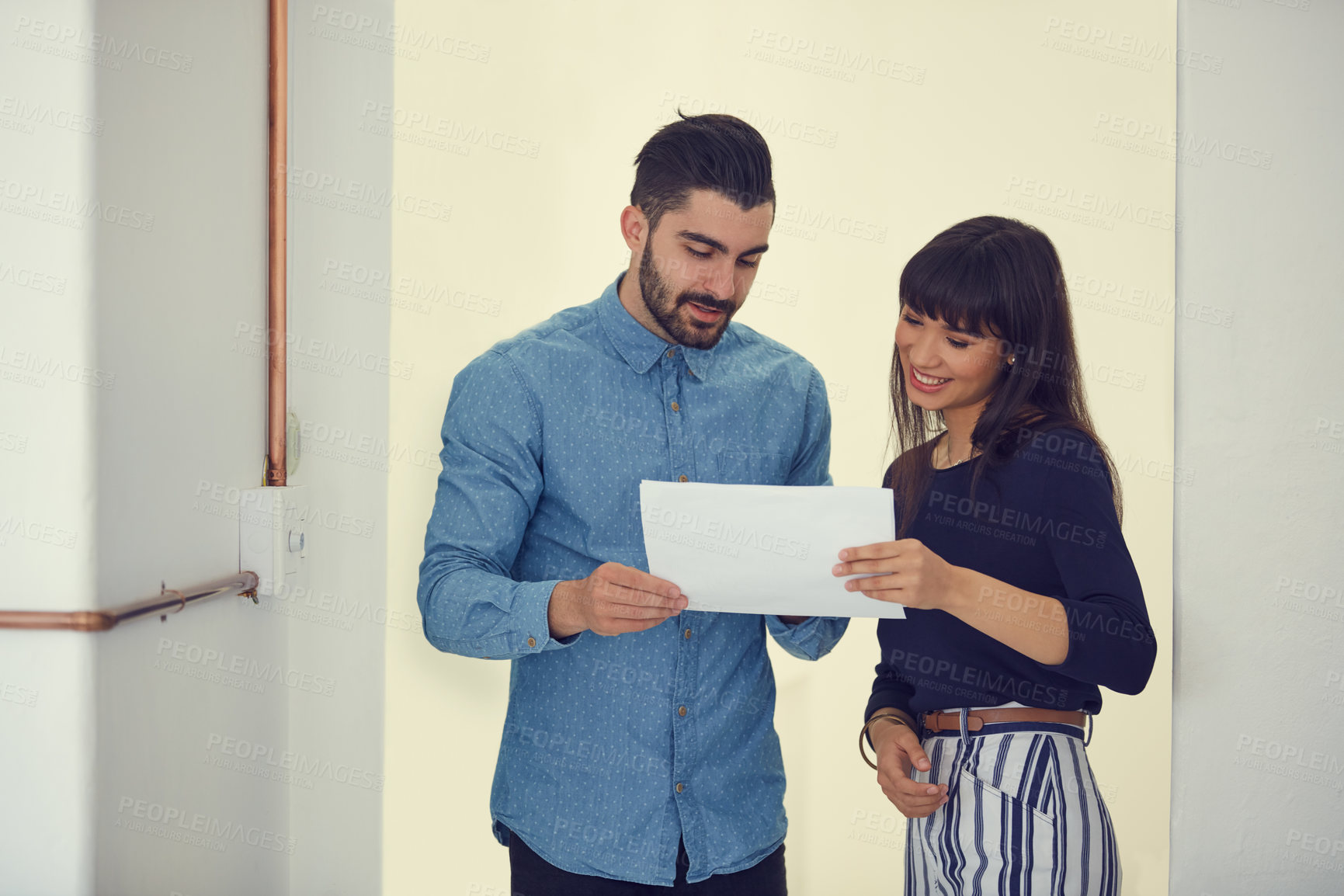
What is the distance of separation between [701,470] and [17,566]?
98 centimetres

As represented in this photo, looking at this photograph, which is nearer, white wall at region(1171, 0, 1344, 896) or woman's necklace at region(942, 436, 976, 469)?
woman's necklace at region(942, 436, 976, 469)

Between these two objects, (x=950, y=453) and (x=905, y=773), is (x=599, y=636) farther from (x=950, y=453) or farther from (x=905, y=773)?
(x=950, y=453)

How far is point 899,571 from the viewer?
122 centimetres

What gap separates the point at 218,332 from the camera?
5.29ft

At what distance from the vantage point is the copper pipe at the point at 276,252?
1778 millimetres

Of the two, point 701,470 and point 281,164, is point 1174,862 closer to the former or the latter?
point 701,470

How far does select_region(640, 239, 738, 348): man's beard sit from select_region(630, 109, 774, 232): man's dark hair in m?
0.11

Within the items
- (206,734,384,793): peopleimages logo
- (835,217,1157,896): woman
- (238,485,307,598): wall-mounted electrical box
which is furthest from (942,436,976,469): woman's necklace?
(206,734,384,793): peopleimages logo

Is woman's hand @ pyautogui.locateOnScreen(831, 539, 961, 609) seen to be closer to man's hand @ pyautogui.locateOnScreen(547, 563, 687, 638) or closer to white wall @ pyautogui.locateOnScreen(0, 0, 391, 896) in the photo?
man's hand @ pyautogui.locateOnScreen(547, 563, 687, 638)

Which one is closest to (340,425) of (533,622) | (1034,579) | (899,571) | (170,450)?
(170,450)

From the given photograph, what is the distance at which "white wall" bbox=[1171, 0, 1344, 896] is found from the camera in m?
2.45

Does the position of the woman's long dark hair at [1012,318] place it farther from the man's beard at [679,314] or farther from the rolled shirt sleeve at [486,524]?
the rolled shirt sleeve at [486,524]

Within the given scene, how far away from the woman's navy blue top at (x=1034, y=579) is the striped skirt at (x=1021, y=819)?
0.20 ft

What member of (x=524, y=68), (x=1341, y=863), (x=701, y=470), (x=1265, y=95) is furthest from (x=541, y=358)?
(x=1341, y=863)
